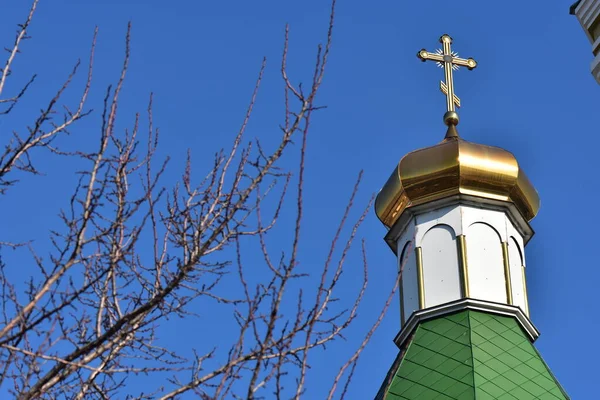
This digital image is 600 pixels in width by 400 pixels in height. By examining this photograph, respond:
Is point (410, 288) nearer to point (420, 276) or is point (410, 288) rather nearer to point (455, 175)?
point (420, 276)

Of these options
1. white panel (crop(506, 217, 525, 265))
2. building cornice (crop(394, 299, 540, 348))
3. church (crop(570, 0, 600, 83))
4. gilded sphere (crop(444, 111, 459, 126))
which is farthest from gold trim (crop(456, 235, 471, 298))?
church (crop(570, 0, 600, 83))

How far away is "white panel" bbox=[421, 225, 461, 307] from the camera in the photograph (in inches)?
563

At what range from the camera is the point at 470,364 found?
41.8 feet

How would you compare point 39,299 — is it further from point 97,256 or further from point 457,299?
point 457,299

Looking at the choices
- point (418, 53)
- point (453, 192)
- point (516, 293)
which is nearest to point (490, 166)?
point (453, 192)

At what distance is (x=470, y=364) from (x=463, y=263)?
1.99 meters

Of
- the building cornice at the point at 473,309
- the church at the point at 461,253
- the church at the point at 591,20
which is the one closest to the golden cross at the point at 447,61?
the church at the point at 461,253

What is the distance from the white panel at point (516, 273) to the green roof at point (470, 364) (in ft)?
1.71

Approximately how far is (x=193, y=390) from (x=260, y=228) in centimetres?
68

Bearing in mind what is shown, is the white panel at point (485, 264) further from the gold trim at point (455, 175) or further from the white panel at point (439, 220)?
the gold trim at point (455, 175)

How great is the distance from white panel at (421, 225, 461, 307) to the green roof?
0.41 metres

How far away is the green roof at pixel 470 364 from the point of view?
1245 centimetres

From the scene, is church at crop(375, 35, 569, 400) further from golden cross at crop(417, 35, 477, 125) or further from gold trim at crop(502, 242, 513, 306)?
golden cross at crop(417, 35, 477, 125)

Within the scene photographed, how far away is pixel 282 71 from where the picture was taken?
201 inches
